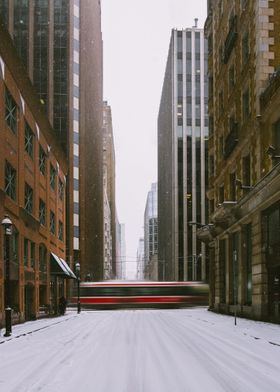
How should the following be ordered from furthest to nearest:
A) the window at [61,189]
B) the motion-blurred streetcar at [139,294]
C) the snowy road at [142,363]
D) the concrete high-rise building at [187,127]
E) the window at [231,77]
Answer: the concrete high-rise building at [187,127] < the motion-blurred streetcar at [139,294] < the window at [61,189] < the window at [231,77] < the snowy road at [142,363]

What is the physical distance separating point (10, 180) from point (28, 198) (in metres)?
6.24

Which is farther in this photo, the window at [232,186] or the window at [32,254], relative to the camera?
the window at [232,186]

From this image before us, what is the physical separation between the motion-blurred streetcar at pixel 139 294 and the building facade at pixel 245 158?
40.0 ft

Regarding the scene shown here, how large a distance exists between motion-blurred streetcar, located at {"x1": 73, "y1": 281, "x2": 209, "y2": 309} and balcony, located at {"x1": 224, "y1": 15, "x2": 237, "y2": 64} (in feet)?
91.5

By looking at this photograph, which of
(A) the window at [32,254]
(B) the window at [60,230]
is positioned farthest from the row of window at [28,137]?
(A) the window at [32,254]

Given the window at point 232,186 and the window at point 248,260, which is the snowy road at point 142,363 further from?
the window at point 232,186

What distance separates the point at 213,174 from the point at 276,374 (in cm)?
3990

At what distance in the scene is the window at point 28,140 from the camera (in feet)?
130

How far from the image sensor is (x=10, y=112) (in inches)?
1346

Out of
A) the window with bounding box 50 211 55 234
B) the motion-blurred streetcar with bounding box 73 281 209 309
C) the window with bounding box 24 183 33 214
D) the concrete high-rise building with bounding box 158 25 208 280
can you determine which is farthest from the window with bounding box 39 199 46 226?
the concrete high-rise building with bounding box 158 25 208 280

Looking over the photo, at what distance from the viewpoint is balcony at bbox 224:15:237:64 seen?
41281mm

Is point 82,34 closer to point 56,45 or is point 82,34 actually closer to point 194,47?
point 56,45

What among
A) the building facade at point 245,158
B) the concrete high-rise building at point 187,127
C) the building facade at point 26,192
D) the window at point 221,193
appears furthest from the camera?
the concrete high-rise building at point 187,127

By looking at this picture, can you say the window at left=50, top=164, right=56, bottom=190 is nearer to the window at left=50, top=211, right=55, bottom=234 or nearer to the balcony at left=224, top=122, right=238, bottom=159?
the window at left=50, top=211, right=55, bottom=234
